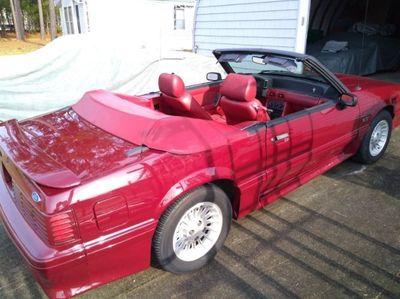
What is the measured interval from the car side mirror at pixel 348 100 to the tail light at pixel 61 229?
2601 mm

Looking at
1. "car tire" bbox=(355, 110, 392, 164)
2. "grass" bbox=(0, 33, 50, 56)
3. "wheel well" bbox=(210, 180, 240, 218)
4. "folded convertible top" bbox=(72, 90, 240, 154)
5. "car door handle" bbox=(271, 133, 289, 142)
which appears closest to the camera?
"folded convertible top" bbox=(72, 90, 240, 154)

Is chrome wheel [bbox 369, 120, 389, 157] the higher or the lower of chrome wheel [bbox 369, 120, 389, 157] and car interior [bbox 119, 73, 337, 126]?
the lower

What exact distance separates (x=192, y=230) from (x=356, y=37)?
406 inches

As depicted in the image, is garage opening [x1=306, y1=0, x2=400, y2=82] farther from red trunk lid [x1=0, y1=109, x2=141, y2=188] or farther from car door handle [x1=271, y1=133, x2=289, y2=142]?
red trunk lid [x1=0, y1=109, x2=141, y2=188]

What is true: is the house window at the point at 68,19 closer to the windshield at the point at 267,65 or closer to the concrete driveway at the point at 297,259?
the windshield at the point at 267,65

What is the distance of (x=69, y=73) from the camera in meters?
5.72

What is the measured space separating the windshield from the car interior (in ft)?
0.32

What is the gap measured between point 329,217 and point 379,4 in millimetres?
11353

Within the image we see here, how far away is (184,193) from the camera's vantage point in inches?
86.1

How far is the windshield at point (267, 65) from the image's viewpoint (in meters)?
3.02

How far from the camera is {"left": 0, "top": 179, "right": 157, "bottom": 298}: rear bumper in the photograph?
1795 mm

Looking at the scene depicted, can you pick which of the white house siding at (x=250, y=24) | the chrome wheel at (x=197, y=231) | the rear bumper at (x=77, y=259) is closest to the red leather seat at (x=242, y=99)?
the chrome wheel at (x=197, y=231)

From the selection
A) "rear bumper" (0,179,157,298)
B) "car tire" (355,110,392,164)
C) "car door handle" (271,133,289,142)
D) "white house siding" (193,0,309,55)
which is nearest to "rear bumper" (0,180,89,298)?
"rear bumper" (0,179,157,298)

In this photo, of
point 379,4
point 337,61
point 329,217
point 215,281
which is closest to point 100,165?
point 215,281
